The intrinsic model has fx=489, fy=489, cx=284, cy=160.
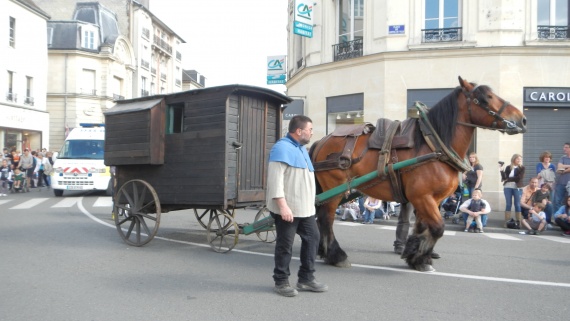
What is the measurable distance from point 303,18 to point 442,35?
5.48 metres

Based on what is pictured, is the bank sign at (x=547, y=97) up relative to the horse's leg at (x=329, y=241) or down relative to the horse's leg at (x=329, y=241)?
up

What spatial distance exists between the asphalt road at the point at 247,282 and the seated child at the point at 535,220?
73.0 inches

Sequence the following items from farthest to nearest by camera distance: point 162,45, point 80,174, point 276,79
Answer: point 162,45 < point 276,79 < point 80,174

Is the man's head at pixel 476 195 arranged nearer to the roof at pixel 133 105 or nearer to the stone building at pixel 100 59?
the roof at pixel 133 105

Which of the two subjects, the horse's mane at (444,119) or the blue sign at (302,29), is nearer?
the horse's mane at (444,119)

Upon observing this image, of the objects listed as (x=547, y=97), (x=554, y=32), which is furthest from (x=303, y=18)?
(x=547, y=97)

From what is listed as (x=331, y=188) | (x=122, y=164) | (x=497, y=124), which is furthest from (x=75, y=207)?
(x=497, y=124)

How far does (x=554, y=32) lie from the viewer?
1614 centimetres

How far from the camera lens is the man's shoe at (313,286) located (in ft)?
17.1

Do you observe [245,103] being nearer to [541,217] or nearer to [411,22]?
[541,217]

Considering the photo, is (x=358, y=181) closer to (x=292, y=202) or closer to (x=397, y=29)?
(x=292, y=202)

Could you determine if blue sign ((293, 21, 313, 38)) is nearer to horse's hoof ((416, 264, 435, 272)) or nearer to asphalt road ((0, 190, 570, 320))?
asphalt road ((0, 190, 570, 320))

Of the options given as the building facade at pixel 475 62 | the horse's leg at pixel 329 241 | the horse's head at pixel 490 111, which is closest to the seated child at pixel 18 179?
the building facade at pixel 475 62

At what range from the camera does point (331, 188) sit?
6715 mm
